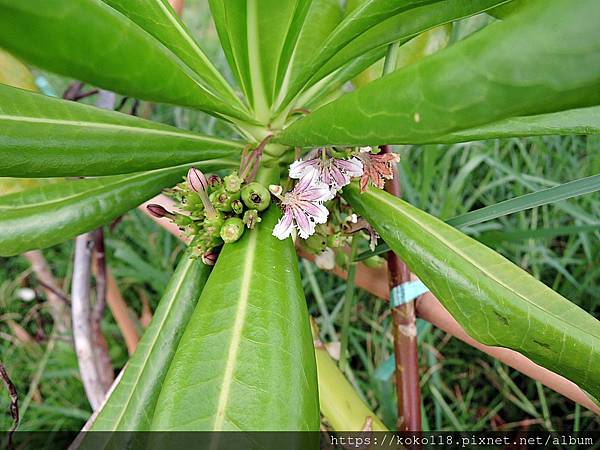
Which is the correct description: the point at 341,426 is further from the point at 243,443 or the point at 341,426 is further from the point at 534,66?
the point at 534,66

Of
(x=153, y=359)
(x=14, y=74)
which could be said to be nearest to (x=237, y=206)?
(x=153, y=359)

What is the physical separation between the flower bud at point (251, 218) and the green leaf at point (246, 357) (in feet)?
0.11

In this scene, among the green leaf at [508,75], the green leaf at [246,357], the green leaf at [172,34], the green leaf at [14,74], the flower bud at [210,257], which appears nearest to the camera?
the green leaf at [508,75]

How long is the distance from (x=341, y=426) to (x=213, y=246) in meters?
0.37

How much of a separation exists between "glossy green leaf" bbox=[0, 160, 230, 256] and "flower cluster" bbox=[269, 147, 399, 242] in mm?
177

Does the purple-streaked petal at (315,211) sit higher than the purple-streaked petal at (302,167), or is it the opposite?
the purple-streaked petal at (302,167)

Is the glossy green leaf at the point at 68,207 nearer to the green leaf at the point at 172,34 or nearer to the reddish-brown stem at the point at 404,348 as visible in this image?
the green leaf at the point at 172,34

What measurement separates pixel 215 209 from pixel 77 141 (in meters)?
0.20

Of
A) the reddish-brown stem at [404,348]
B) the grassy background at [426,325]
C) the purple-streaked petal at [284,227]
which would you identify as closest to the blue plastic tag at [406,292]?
the reddish-brown stem at [404,348]

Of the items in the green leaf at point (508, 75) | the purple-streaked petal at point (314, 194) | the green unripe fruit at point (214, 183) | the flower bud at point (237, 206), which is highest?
the green leaf at point (508, 75)

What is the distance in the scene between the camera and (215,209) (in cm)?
75

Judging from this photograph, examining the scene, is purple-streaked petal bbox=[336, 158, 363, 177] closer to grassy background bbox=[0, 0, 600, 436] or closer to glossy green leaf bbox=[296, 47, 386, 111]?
glossy green leaf bbox=[296, 47, 386, 111]

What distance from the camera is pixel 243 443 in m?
0.55

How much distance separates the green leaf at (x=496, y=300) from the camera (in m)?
0.61
